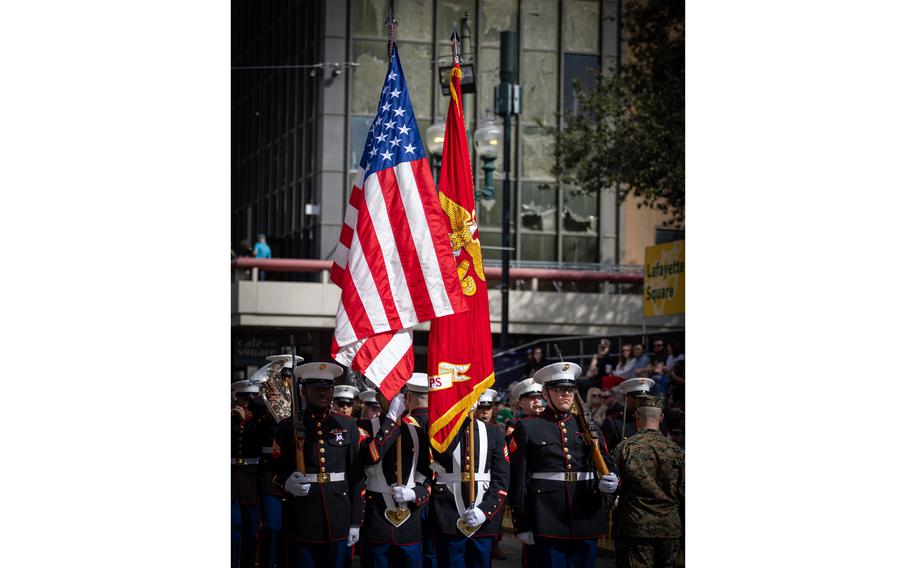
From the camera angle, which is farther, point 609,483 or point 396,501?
point 396,501

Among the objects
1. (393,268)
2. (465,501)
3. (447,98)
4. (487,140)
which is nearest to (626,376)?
(487,140)

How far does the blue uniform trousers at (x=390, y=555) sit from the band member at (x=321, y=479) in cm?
24

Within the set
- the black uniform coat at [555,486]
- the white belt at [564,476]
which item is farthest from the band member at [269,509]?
the white belt at [564,476]

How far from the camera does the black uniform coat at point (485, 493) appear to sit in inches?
351

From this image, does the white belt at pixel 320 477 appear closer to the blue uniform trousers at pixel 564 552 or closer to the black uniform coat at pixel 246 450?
the blue uniform trousers at pixel 564 552

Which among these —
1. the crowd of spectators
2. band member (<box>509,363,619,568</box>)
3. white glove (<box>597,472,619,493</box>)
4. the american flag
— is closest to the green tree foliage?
the crowd of spectators

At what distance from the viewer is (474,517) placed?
8.77 metres

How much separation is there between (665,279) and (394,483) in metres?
9.30

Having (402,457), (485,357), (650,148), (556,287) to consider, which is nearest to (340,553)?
(402,457)

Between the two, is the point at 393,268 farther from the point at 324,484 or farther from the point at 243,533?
the point at 243,533

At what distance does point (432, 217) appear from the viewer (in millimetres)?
8742

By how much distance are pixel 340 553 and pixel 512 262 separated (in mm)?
18946

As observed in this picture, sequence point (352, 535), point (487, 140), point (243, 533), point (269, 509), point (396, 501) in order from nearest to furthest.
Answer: point (396, 501)
point (352, 535)
point (269, 509)
point (243, 533)
point (487, 140)

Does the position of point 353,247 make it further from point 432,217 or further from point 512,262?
point 512,262
